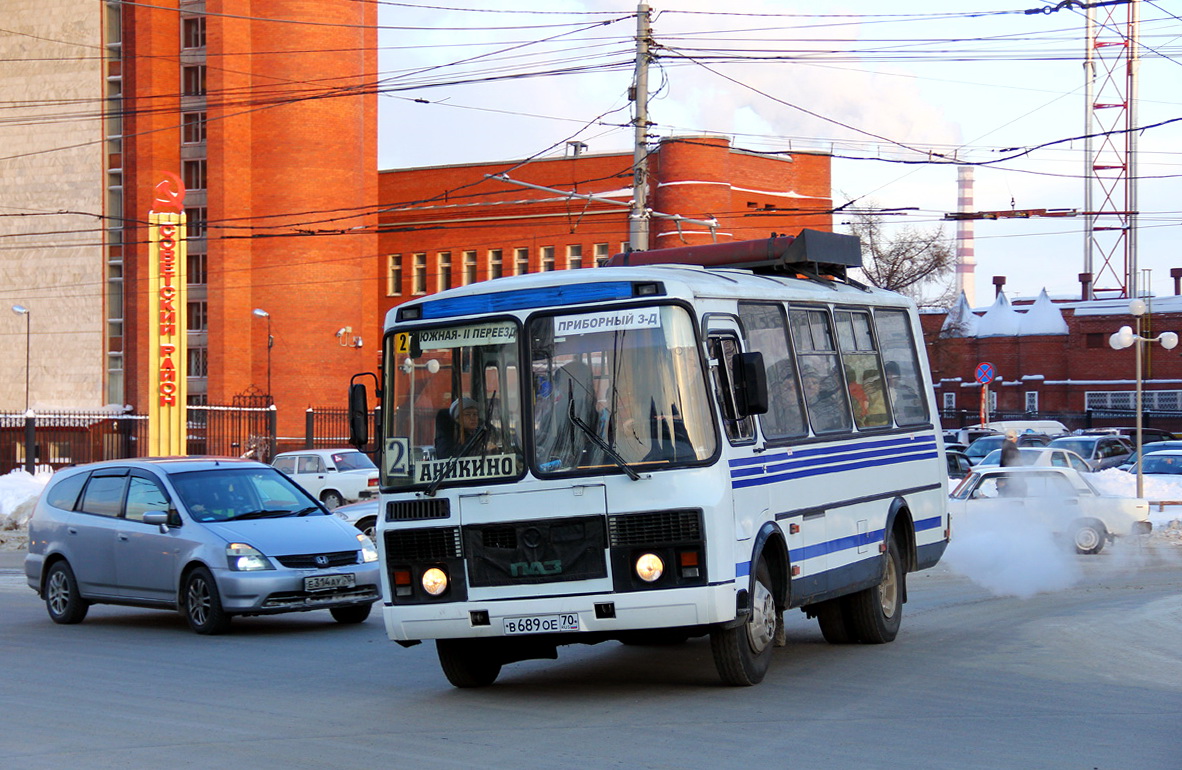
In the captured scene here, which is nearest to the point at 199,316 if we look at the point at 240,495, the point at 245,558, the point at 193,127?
the point at 193,127

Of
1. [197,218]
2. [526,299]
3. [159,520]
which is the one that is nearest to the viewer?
[526,299]

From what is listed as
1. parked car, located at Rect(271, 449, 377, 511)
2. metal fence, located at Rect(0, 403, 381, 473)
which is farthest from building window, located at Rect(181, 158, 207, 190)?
parked car, located at Rect(271, 449, 377, 511)

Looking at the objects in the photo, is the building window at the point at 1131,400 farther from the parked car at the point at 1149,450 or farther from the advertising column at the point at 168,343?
the advertising column at the point at 168,343

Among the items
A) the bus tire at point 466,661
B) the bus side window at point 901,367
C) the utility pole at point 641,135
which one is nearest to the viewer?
the bus tire at point 466,661

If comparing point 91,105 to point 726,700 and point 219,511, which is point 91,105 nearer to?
point 219,511

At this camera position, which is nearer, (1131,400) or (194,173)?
(194,173)

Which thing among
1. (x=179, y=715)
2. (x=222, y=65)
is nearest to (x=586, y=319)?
(x=179, y=715)

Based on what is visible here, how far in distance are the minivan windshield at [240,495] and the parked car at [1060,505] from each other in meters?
11.8

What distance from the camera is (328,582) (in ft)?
44.4

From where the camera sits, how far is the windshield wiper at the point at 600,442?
9.03m

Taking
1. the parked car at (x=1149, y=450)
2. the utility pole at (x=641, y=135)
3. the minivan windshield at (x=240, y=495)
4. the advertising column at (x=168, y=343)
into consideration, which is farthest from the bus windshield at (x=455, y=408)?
the parked car at (x=1149, y=450)

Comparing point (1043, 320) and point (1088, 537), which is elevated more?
point (1043, 320)

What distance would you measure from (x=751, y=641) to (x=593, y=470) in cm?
167

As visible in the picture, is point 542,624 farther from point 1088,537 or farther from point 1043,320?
point 1043,320
